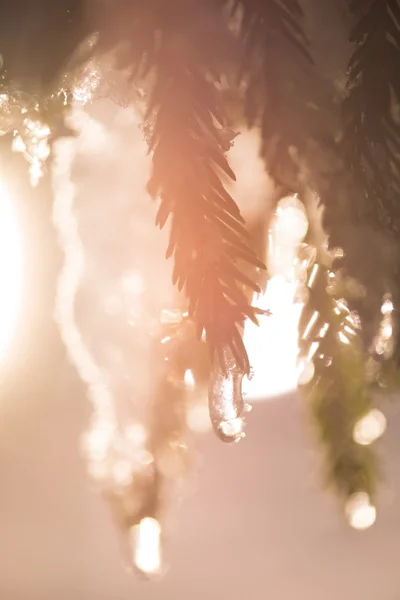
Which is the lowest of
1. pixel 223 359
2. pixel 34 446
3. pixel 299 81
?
pixel 223 359

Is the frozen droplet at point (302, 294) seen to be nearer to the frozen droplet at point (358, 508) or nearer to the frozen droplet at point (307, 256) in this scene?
the frozen droplet at point (307, 256)

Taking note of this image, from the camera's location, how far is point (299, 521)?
3.08 ft

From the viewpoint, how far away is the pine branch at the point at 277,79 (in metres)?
0.26

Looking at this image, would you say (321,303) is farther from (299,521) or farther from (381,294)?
(299,521)

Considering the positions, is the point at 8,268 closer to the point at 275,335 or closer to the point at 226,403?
the point at 275,335

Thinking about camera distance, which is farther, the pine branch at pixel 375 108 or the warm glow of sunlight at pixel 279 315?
the warm glow of sunlight at pixel 279 315

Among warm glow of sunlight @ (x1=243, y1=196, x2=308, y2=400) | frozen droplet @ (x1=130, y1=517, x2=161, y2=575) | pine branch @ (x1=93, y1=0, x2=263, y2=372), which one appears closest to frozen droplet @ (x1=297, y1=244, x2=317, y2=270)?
warm glow of sunlight @ (x1=243, y1=196, x2=308, y2=400)

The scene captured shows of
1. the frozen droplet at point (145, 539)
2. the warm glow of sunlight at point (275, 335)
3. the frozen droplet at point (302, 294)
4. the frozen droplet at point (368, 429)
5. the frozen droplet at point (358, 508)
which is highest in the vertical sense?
the warm glow of sunlight at point (275, 335)

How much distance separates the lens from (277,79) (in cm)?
27

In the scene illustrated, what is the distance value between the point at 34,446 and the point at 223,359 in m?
0.74

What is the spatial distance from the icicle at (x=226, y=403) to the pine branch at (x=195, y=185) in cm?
7

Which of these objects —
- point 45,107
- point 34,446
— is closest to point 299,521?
point 34,446

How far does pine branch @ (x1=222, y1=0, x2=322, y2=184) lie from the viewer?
261mm

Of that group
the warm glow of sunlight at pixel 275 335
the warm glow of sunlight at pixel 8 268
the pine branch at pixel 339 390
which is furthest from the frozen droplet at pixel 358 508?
the warm glow of sunlight at pixel 8 268
